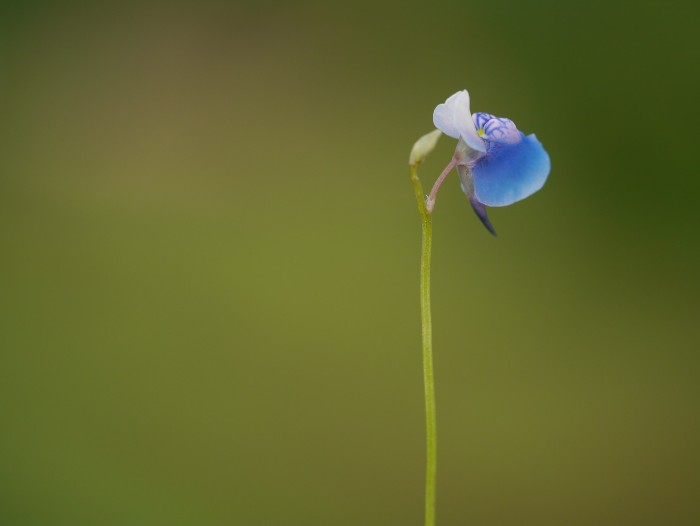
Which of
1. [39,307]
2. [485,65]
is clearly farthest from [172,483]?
[485,65]

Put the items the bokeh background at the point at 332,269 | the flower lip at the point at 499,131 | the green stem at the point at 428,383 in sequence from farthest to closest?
1. the bokeh background at the point at 332,269
2. the flower lip at the point at 499,131
3. the green stem at the point at 428,383

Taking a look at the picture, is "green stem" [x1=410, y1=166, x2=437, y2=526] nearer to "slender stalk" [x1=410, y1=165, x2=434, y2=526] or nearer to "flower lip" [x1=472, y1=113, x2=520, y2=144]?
"slender stalk" [x1=410, y1=165, x2=434, y2=526]

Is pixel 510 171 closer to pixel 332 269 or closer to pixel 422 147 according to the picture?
pixel 422 147

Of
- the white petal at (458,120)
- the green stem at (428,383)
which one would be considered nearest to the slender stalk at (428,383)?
the green stem at (428,383)

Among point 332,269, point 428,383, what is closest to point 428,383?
point 428,383

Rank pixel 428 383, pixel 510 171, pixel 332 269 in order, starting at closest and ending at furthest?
pixel 428 383
pixel 510 171
pixel 332 269

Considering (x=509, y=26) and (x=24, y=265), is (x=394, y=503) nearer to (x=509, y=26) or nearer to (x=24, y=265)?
(x=24, y=265)

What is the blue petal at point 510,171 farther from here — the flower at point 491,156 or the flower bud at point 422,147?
the flower bud at point 422,147
